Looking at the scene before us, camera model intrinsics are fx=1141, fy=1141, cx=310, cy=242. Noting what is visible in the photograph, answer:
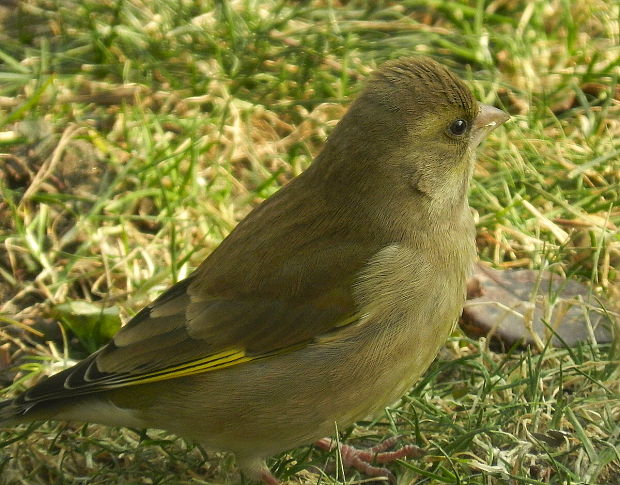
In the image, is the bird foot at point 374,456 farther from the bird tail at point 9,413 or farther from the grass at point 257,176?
the bird tail at point 9,413

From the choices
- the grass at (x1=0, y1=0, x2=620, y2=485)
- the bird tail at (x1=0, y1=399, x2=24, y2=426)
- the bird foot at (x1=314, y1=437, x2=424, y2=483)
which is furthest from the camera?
the grass at (x1=0, y1=0, x2=620, y2=485)

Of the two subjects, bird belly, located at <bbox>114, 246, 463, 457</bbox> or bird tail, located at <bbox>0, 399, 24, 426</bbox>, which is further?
bird tail, located at <bbox>0, 399, 24, 426</bbox>

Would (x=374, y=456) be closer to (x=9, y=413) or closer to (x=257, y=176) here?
(x=9, y=413)

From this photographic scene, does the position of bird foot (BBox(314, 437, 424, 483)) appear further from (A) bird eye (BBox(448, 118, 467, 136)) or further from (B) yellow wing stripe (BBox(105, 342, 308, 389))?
→ (A) bird eye (BBox(448, 118, 467, 136))

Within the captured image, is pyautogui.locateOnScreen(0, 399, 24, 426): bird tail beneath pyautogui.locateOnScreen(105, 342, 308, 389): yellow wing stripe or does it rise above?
beneath

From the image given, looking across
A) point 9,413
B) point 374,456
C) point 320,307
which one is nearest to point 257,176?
point 320,307

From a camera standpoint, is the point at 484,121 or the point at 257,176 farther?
the point at 257,176

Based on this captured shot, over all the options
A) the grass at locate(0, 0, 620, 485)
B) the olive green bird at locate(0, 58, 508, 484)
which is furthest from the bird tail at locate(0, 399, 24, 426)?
the grass at locate(0, 0, 620, 485)

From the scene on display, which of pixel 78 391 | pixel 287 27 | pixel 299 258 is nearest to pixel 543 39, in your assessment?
pixel 287 27
